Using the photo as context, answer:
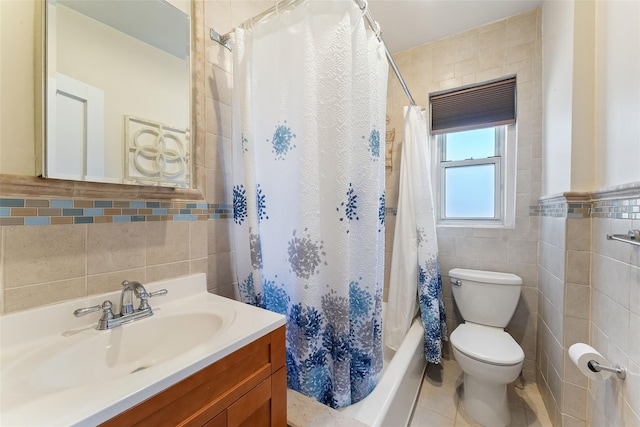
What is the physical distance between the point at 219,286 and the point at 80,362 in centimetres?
55

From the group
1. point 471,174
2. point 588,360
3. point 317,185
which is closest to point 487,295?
point 588,360

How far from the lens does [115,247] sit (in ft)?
2.72

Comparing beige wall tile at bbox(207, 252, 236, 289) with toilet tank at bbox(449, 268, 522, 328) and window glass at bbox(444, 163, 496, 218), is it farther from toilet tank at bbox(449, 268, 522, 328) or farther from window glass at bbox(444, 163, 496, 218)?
window glass at bbox(444, 163, 496, 218)

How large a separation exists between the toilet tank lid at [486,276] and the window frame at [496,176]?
386mm

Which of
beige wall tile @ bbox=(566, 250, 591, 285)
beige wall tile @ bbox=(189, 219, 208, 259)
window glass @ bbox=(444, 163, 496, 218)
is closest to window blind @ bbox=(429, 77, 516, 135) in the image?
window glass @ bbox=(444, 163, 496, 218)

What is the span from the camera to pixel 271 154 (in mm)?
1035

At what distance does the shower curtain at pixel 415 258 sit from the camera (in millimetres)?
1706

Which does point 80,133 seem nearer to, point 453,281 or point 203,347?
point 203,347

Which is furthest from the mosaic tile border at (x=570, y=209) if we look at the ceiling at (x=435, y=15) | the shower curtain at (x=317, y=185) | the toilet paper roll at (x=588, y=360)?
the ceiling at (x=435, y=15)

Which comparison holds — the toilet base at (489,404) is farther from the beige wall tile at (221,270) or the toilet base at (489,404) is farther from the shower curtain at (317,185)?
the beige wall tile at (221,270)

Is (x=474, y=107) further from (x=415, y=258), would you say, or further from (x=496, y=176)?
(x=415, y=258)

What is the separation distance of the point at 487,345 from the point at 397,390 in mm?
720

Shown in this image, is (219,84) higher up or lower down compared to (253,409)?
higher up

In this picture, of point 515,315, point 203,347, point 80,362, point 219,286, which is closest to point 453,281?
point 515,315
